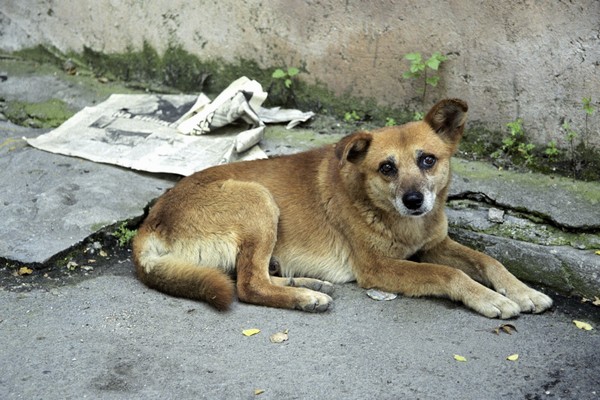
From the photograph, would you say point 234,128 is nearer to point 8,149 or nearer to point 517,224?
point 8,149

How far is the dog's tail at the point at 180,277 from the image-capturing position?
4.24 metres

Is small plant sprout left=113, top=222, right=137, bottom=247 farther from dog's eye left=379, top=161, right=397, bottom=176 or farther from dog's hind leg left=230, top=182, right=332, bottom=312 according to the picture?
dog's eye left=379, top=161, right=397, bottom=176

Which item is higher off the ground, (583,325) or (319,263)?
(583,325)

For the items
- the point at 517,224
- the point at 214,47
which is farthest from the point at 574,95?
the point at 214,47

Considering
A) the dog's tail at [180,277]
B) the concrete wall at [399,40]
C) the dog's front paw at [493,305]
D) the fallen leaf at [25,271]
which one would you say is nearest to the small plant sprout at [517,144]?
the concrete wall at [399,40]

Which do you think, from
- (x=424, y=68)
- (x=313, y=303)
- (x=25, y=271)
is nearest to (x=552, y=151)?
(x=424, y=68)

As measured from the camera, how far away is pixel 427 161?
172 inches

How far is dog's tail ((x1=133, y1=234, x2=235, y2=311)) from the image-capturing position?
424 centimetres

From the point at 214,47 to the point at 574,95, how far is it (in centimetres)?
306

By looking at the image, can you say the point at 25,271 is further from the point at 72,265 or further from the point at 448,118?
the point at 448,118

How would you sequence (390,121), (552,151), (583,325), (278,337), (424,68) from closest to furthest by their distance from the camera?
1. (278,337)
2. (583,325)
3. (552,151)
4. (424,68)
5. (390,121)

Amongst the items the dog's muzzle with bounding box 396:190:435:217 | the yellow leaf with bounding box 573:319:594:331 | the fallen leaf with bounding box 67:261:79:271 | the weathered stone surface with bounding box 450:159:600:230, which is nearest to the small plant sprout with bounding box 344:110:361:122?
the weathered stone surface with bounding box 450:159:600:230

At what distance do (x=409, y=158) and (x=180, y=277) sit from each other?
1.45 metres

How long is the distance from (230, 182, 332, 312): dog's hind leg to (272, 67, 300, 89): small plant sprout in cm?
177
